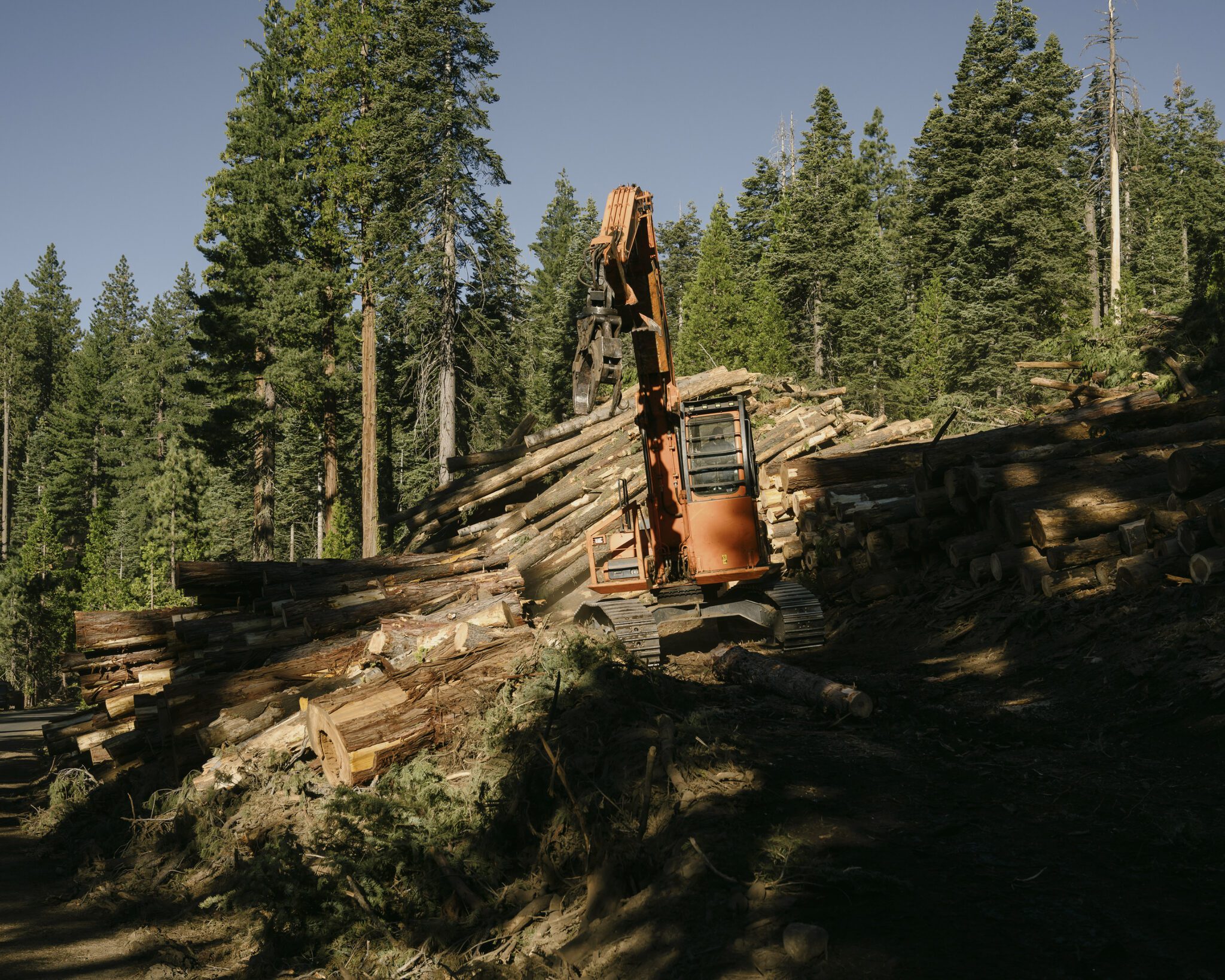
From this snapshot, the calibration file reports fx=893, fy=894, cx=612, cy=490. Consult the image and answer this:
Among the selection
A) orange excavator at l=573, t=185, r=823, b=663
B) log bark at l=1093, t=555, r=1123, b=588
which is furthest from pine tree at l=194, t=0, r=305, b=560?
log bark at l=1093, t=555, r=1123, b=588

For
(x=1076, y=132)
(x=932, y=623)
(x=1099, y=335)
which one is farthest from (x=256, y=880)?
(x=1076, y=132)

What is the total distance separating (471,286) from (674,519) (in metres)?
18.6

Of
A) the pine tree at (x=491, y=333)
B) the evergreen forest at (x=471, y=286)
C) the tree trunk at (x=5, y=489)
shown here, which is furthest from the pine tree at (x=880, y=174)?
the tree trunk at (x=5, y=489)

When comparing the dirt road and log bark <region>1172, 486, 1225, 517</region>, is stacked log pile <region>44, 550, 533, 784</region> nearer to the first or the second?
the dirt road

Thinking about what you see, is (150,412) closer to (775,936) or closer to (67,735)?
(67,735)

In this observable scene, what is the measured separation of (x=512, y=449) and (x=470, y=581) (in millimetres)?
8281

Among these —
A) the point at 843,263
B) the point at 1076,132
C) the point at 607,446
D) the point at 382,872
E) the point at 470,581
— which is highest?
the point at 1076,132

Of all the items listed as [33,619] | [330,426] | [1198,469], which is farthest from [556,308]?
[1198,469]

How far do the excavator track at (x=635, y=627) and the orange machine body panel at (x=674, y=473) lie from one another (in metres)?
0.43

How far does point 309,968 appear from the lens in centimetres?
541

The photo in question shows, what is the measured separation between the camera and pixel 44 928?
634cm

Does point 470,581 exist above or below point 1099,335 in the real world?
below

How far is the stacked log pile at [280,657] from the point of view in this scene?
7480 millimetres

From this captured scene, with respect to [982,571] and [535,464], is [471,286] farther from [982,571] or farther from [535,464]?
[982,571]
